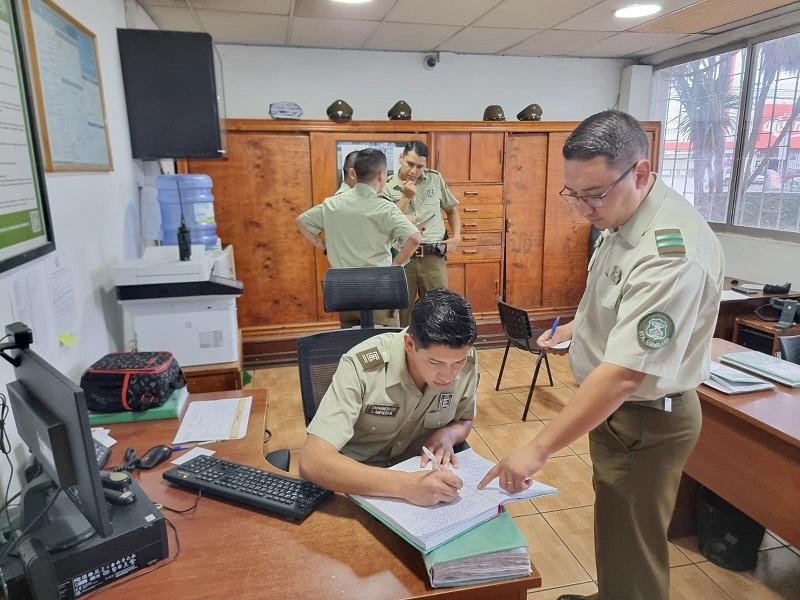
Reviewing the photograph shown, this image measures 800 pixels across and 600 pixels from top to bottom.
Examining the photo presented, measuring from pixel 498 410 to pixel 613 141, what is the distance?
247 centimetres

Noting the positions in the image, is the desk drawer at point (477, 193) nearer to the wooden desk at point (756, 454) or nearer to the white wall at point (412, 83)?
the white wall at point (412, 83)

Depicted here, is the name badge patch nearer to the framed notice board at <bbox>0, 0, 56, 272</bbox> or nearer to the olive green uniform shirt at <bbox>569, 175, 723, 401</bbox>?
the olive green uniform shirt at <bbox>569, 175, 723, 401</bbox>

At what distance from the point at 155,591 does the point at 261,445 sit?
0.58m

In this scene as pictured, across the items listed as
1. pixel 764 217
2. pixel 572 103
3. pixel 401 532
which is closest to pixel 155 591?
pixel 401 532

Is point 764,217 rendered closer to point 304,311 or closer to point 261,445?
point 304,311

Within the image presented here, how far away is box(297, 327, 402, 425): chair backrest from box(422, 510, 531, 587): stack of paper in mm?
796

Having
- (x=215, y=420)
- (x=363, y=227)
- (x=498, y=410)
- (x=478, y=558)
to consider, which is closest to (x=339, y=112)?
(x=363, y=227)

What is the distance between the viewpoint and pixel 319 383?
1.72 meters

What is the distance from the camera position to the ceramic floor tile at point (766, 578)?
6.34ft

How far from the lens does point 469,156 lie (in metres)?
4.52

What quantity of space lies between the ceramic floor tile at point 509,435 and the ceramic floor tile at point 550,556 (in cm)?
59

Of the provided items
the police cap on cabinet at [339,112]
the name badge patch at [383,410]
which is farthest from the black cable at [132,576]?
the police cap on cabinet at [339,112]

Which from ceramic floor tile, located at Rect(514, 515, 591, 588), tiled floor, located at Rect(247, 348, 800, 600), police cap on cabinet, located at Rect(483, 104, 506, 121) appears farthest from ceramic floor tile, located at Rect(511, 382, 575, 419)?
police cap on cabinet, located at Rect(483, 104, 506, 121)

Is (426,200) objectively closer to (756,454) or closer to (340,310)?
(340,310)
